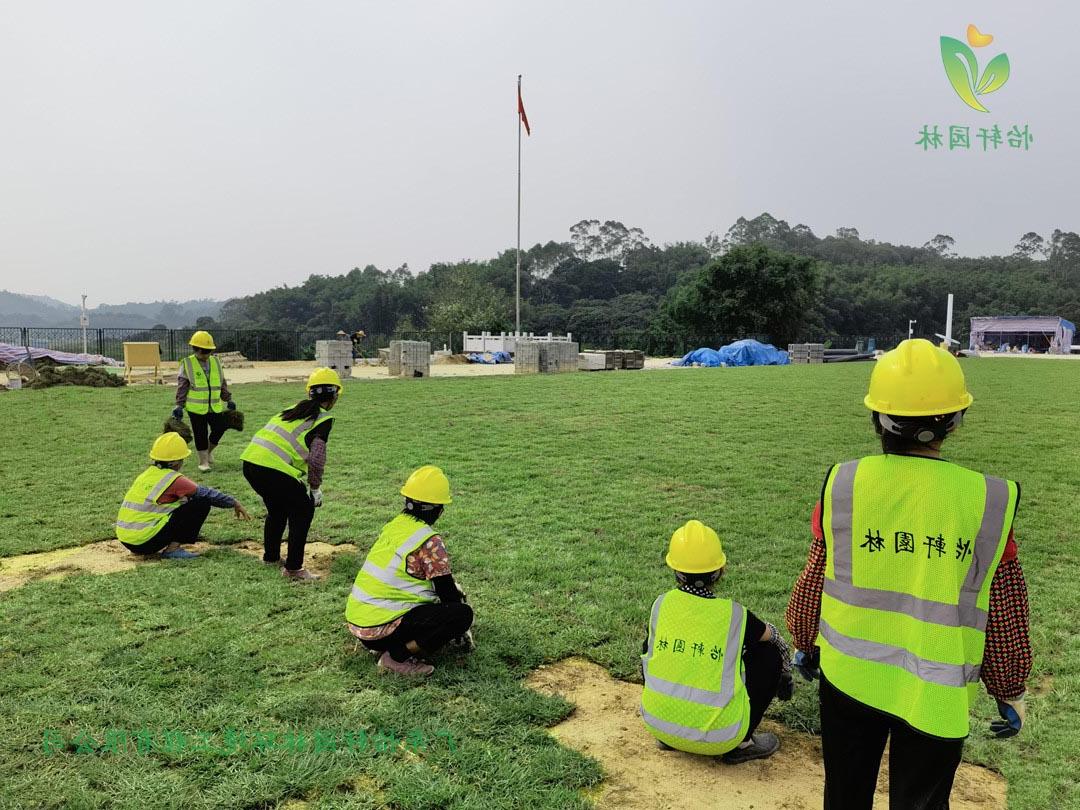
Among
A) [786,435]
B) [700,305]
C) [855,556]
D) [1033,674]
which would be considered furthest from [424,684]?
[700,305]

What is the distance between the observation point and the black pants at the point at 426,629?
13.5 ft

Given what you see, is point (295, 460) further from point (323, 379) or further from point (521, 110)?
point (521, 110)

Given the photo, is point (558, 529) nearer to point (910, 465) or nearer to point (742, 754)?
point (742, 754)

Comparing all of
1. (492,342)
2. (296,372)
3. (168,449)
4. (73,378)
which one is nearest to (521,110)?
(492,342)

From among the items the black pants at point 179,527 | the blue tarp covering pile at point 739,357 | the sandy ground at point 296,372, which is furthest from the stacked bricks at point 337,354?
the blue tarp covering pile at point 739,357

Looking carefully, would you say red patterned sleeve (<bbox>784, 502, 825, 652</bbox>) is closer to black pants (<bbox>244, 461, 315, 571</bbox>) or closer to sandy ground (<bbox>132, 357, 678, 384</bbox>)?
black pants (<bbox>244, 461, 315, 571</bbox>)

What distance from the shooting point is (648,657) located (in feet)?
11.3

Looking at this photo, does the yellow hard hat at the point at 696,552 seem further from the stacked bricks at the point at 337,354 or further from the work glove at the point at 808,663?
the stacked bricks at the point at 337,354

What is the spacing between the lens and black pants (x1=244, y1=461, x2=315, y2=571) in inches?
218

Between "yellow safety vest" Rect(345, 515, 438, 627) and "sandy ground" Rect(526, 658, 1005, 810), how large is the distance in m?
1.04

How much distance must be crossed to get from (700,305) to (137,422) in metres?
42.0

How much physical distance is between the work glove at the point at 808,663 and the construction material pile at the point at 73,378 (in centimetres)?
2034

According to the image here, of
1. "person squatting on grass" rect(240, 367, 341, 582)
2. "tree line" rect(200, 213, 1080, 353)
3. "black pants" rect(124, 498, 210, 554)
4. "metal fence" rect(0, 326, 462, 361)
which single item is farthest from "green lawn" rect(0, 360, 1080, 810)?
"tree line" rect(200, 213, 1080, 353)

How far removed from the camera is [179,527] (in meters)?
6.23
